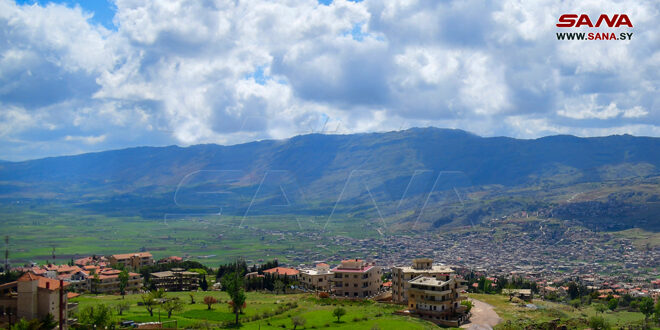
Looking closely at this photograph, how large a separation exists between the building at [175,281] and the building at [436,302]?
20332mm

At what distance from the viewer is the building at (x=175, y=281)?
1689 inches

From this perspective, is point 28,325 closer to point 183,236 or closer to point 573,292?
point 573,292

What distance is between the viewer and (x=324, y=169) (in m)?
125

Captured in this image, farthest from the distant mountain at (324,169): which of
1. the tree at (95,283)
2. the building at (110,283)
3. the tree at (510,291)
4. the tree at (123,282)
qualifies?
the tree at (510,291)

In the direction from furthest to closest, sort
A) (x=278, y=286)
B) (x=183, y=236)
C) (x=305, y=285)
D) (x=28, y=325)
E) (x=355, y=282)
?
(x=183, y=236), (x=305, y=285), (x=278, y=286), (x=355, y=282), (x=28, y=325)

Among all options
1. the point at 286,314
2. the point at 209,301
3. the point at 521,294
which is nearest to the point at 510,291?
the point at 521,294

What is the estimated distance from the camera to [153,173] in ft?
426

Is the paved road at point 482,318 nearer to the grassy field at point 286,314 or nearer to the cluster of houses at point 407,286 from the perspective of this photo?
the cluster of houses at point 407,286

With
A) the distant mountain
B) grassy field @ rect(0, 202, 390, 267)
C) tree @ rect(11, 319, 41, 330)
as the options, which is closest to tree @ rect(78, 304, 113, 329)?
tree @ rect(11, 319, 41, 330)

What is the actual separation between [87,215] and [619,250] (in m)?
101

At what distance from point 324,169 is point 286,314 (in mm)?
96686

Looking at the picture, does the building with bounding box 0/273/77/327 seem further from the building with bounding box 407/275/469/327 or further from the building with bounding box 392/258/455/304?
the building with bounding box 392/258/455/304

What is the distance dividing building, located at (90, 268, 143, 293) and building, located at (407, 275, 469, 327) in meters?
22.5

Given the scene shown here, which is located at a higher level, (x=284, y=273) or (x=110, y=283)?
(x=110, y=283)
